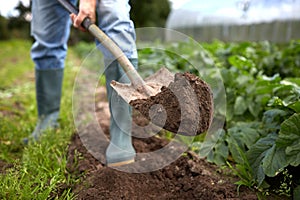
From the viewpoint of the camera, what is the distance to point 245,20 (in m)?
8.85

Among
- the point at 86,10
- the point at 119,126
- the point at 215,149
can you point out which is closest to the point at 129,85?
the point at 119,126

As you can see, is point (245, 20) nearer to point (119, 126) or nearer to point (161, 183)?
point (119, 126)

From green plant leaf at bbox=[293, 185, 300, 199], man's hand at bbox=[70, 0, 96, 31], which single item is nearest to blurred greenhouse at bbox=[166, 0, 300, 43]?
man's hand at bbox=[70, 0, 96, 31]

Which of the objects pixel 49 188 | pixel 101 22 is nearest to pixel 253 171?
pixel 49 188

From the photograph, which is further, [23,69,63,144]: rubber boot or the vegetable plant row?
[23,69,63,144]: rubber boot

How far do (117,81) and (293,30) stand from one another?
5895 millimetres

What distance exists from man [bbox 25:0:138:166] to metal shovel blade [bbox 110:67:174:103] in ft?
0.31

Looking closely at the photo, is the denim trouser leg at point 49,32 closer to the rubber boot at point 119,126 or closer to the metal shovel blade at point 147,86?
the rubber boot at point 119,126

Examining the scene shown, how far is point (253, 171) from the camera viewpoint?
1635 millimetres

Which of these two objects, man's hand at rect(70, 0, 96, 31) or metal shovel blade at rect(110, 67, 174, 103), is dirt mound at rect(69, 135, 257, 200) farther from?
man's hand at rect(70, 0, 96, 31)

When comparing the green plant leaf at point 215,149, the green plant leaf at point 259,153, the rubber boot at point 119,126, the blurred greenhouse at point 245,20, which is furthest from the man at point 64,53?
the blurred greenhouse at point 245,20

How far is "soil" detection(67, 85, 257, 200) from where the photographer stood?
1562mm

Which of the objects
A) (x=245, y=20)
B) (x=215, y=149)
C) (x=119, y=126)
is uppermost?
(x=119, y=126)

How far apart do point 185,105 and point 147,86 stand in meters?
0.28
